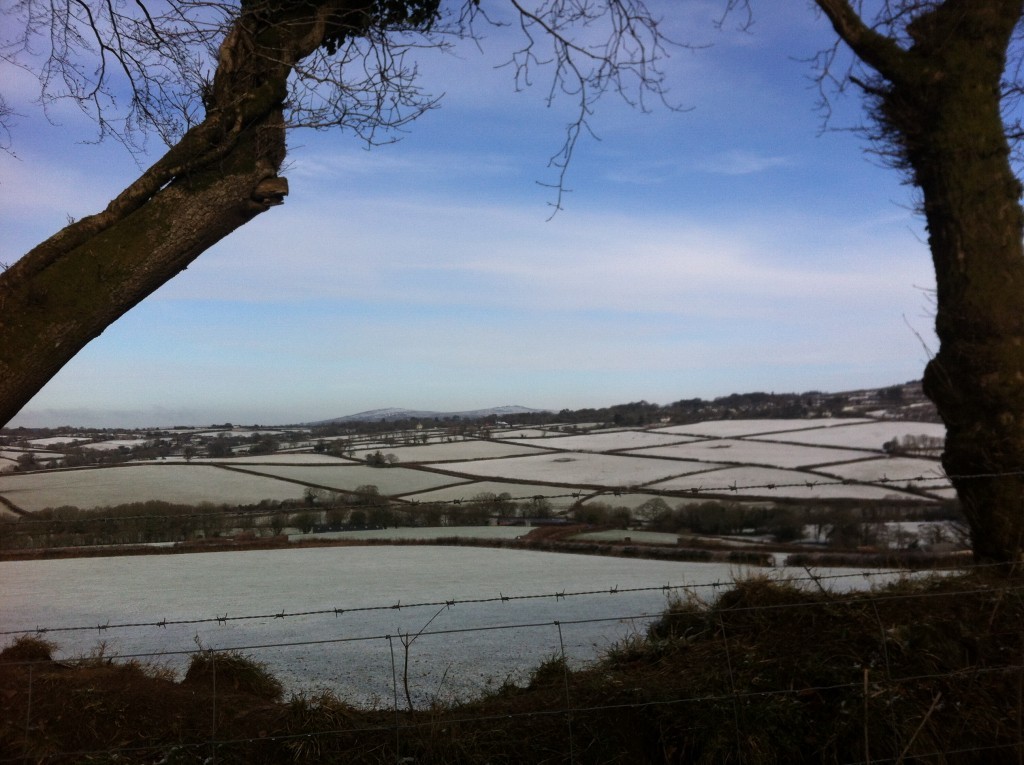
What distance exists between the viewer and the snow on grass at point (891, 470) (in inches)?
232

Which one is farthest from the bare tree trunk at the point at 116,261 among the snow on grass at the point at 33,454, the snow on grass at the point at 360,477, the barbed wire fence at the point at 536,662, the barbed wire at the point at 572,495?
the snow on grass at the point at 33,454

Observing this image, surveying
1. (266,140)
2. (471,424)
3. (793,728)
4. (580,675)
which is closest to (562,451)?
A: (471,424)

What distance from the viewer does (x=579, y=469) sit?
690 cm

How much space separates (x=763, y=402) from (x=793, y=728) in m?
9.18

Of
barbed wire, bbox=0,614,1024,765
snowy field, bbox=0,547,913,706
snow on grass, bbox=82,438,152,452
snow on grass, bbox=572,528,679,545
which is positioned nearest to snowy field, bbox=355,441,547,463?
snow on grass, bbox=572,528,679,545

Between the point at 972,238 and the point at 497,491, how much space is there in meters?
4.16

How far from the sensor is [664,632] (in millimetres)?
4992

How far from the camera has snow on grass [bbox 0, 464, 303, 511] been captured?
16.9 feet

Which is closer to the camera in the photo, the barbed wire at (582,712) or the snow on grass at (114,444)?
the barbed wire at (582,712)

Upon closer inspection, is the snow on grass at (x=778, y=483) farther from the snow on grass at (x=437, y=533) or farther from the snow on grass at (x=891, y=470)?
the snow on grass at (x=437, y=533)

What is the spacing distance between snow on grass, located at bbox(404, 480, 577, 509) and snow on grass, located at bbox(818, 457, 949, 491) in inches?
103

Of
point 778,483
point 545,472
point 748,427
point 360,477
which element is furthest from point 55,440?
point 748,427

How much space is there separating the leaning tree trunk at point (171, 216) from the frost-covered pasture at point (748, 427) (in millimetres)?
7762

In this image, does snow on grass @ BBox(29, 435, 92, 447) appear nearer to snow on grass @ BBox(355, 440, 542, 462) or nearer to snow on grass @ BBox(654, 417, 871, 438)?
snow on grass @ BBox(355, 440, 542, 462)
